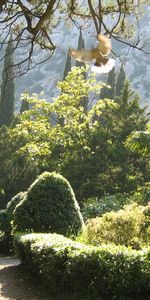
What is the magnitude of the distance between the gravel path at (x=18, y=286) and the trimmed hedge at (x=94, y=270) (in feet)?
0.87

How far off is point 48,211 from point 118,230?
6.53 ft

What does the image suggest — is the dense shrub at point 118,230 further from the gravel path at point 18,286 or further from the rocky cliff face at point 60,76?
the rocky cliff face at point 60,76

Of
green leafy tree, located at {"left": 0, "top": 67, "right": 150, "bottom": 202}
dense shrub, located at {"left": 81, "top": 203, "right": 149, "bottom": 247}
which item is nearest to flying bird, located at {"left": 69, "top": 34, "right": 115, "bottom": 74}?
dense shrub, located at {"left": 81, "top": 203, "right": 149, "bottom": 247}

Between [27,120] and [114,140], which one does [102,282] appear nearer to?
[114,140]

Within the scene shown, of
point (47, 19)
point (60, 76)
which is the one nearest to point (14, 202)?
point (47, 19)

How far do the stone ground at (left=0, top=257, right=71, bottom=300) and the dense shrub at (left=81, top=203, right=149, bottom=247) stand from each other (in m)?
1.50

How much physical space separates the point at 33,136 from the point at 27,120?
95 cm

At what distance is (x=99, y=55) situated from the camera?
1282 mm

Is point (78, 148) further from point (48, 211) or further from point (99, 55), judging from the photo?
point (99, 55)

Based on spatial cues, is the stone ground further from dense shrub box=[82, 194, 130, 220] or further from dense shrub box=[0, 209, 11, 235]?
dense shrub box=[82, 194, 130, 220]

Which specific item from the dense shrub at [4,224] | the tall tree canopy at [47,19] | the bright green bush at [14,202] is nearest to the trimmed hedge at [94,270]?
the tall tree canopy at [47,19]

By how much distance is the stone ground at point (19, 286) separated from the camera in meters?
7.65

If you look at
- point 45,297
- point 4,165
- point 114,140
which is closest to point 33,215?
point 45,297

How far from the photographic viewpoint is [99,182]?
848 inches
